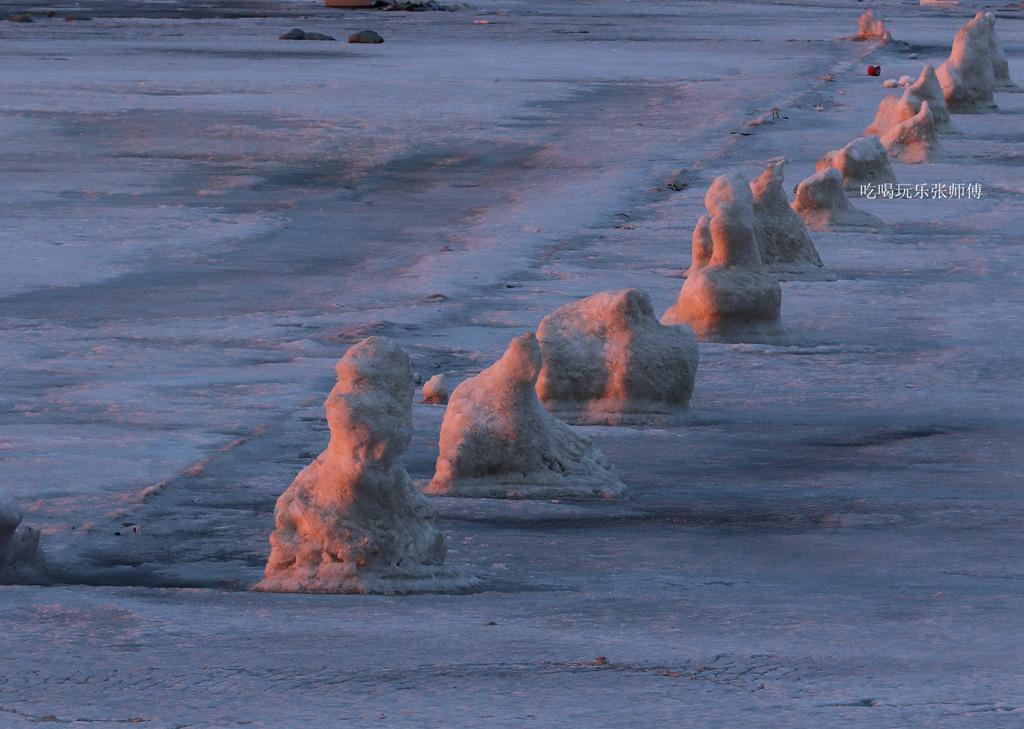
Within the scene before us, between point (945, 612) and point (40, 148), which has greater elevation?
point (945, 612)

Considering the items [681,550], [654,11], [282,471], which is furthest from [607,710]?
[654,11]

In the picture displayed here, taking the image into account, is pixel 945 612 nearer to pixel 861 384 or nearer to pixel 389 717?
pixel 389 717

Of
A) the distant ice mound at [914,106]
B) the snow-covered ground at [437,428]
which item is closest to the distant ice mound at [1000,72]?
the distant ice mound at [914,106]

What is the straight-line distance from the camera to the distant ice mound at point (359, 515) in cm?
579

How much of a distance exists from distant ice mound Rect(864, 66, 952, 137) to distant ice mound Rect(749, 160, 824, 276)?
7.89 meters

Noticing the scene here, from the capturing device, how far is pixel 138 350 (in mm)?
9734

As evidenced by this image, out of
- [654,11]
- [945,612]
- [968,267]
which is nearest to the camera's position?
[945,612]

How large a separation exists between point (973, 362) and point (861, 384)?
747mm

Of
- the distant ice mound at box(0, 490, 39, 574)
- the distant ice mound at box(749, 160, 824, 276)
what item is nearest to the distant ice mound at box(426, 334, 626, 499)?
the distant ice mound at box(0, 490, 39, 574)

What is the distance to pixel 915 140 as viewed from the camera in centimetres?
1944

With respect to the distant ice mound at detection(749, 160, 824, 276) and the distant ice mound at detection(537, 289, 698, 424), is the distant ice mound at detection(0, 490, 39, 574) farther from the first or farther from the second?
the distant ice mound at detection(749, 160, 824, 276)

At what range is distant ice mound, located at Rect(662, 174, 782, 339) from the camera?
10.1 m

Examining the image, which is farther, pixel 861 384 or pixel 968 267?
pixel 968 267

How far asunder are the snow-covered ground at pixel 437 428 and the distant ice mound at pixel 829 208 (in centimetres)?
36
